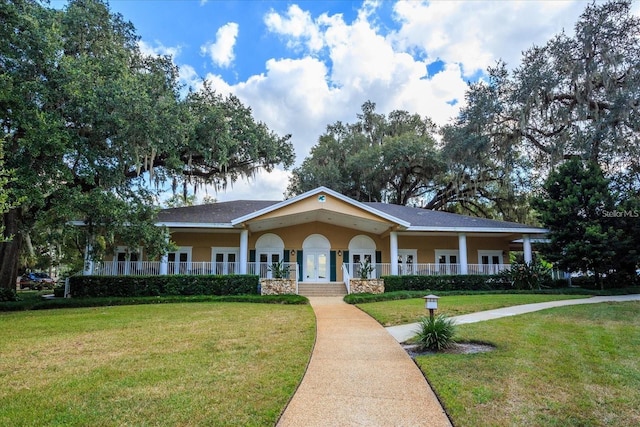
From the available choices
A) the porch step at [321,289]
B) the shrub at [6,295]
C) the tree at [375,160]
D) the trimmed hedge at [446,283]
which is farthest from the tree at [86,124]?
the tree at [375,160]

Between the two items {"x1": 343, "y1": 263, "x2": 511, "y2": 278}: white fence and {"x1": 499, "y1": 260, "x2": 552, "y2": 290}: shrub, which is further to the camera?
{"x1": 343, "y1": 263, "x2": 511, "y2": 278}: white fence

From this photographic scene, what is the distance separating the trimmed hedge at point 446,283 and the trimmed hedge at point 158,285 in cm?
612

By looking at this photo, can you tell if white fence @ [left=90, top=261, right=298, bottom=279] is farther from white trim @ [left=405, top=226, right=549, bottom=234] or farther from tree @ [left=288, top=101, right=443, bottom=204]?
tree @ [left=288, top=101, right=443, bottom=204]

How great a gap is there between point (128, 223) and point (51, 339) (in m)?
7.46

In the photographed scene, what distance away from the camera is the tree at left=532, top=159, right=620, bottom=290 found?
51.8 feet

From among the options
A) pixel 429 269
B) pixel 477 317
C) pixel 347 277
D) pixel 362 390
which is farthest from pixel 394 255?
pixel 362 390

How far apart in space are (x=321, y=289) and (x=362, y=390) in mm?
13056

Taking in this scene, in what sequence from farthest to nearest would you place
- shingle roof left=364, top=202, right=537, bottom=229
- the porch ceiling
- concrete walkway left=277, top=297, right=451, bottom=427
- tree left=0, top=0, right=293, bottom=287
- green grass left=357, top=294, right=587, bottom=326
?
shingle roof left=364, top=202, right=537, bottom=229, the porch ceiling, tree left=0, top=0, right=293, bottom=287, green grass left=357, top=294, right=587, bottom=326, concrete walkway left=277, top=297, right=451, bottom=427

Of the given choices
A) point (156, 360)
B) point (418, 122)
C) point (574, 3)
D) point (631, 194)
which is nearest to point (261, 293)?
point (156, 360)

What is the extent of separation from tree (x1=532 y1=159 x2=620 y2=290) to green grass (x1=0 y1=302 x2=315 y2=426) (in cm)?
1291

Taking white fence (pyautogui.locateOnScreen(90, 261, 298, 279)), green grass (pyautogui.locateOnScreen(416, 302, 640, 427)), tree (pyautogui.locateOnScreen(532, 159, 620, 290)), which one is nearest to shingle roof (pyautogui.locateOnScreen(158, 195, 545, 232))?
tree (pyautogui.locateOnScreen(532, 159, 620, 290))

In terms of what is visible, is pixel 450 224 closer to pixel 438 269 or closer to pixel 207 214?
pixel 438 269

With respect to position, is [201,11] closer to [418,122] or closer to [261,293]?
[261,293]

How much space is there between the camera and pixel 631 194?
17.3 meters
